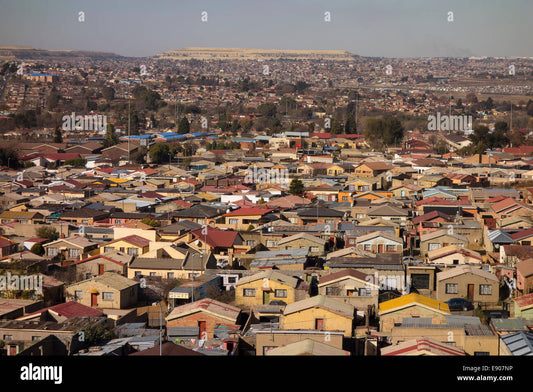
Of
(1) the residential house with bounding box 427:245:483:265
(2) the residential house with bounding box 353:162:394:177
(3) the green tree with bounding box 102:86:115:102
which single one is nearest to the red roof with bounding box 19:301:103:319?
(1) the residential house with bounding box 427:245:483:265

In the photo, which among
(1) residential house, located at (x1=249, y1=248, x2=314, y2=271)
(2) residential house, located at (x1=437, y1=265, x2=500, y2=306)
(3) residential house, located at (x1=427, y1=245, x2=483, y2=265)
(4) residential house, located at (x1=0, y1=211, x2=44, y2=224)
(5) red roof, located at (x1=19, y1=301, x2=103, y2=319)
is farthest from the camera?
(4) residential house, located at (x1=0, y1=211, x2=44, y2=224)

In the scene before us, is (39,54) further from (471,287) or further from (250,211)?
(471,287)

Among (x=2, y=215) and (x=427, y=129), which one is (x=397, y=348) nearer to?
(x=2, y=215)

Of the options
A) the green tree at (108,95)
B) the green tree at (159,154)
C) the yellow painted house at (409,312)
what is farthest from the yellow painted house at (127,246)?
the green tree at (108,95)

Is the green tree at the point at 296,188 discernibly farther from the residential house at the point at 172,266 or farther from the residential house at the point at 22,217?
the residential house at the point at 172,266

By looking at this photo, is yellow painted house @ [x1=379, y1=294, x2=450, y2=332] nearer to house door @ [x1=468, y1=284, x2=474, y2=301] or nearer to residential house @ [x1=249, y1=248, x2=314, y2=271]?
house door @ [x1=468, y1=284, x2=474, y2=301]

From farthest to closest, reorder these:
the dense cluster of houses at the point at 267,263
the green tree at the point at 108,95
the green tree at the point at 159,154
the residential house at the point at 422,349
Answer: the green tree at the point at 108,95 → the green tree at the point at 159,154 → the dense cluster of houses at the point at 267,263 → the residential house at the point at 422,349
